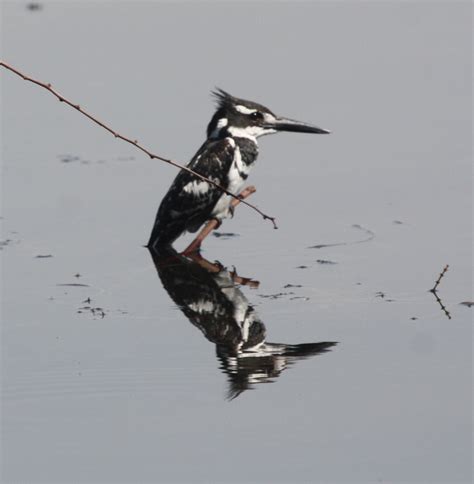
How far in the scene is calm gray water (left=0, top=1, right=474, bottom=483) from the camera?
4613 millimetres

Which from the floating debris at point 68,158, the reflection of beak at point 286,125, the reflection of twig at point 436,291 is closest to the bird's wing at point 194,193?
the reflection of beak at point 286,125

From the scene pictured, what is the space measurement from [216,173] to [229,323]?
5.69 ft

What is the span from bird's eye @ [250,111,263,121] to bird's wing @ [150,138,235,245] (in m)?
0.29

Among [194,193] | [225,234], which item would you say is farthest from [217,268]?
[225,234]

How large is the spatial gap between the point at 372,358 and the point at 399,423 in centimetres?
75

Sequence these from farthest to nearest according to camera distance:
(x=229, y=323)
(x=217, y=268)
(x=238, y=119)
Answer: (x=238, y=119)
(x=217, y=268)
(x=229, y=323)

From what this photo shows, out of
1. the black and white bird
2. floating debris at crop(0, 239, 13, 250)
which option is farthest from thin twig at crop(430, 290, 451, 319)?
floating debris at crop(0, 239, 13, 250)

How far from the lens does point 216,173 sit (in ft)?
25.0

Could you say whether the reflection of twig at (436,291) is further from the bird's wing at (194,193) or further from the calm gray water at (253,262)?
the bird's wing at (194,193)

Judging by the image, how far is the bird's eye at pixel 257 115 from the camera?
7.93m

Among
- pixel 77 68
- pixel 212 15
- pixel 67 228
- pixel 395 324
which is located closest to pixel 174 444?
pixel 395 324

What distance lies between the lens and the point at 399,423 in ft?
15.4

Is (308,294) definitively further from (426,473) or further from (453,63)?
(453,63)

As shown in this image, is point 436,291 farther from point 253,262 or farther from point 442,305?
point 253,262
